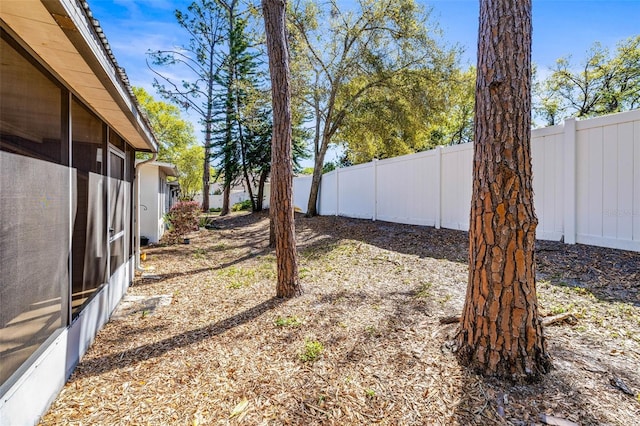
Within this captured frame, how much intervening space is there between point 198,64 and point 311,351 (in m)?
18.4

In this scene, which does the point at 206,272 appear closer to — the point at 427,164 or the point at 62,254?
the point at 62,254

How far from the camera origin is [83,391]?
215cm

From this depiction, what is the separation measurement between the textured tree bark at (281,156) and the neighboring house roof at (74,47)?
1682 mm

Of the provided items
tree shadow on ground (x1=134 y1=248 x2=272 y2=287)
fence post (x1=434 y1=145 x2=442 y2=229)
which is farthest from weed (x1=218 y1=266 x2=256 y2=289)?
fence post (x1=434 y1=145 x2=442 y2=229)

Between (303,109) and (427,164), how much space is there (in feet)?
19.5

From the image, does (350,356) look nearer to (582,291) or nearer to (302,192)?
(582,291)

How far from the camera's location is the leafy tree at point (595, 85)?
1298 centimetres

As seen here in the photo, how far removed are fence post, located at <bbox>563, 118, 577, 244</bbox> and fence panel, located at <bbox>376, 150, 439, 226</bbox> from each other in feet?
8.63

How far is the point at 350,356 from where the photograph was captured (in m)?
2.48

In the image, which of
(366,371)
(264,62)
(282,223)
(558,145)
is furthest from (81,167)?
(264,62)

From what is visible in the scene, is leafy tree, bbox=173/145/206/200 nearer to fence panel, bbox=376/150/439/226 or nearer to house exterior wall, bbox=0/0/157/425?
fence panel, bbox=376/150/439/226

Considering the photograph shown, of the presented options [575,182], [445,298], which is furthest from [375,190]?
[445,298]

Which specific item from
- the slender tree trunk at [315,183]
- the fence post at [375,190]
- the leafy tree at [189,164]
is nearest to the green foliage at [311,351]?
the fence post at [375,190]

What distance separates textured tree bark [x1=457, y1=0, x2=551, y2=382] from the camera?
2057 millimetres
